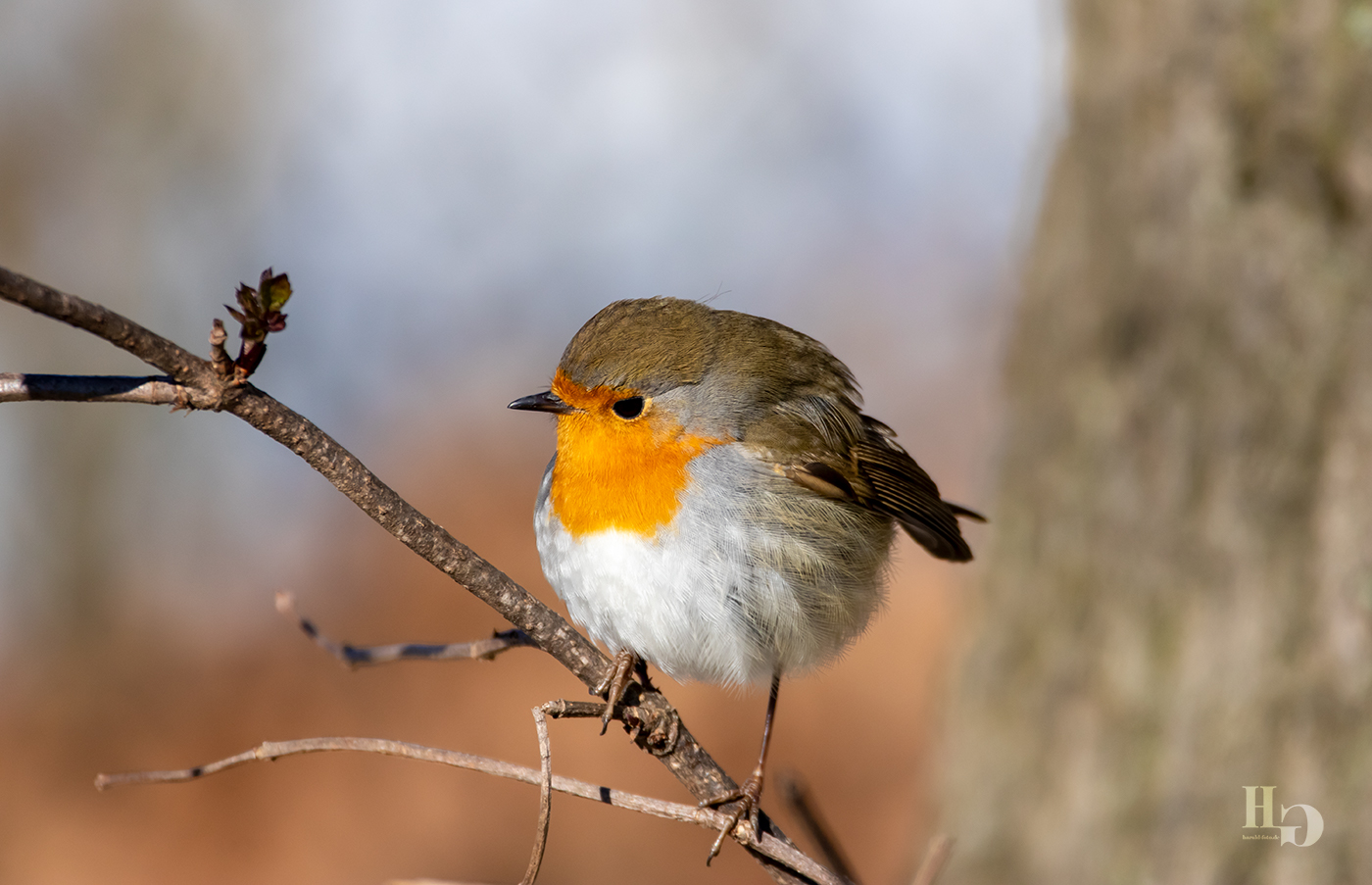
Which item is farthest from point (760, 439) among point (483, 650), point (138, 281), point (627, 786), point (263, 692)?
point (138, 281)

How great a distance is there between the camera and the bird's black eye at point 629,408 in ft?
6.76

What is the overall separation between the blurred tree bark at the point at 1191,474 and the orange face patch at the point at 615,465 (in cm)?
174

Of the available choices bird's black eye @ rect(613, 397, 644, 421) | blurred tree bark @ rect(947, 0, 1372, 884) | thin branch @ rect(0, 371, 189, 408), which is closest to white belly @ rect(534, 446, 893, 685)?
bird's black eye @ rect(613, 397, 644, 421)

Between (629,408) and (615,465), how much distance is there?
0.39 feet

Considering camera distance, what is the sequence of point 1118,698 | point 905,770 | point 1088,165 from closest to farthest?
point 1118,698
point 1088,165
point 905,770

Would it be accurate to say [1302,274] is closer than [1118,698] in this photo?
Yes

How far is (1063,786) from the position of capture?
3.38 meters

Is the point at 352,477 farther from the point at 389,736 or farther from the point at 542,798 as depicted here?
the point at 389,736

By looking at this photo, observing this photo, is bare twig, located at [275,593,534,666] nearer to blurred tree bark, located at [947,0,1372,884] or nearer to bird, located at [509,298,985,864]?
bird, located at [509,298,985,864]

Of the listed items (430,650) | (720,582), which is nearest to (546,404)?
(720,582)

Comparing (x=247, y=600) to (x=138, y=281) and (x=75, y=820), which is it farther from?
(x=138, y=281)

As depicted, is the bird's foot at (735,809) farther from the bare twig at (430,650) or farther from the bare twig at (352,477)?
the bare twig at (430,650)

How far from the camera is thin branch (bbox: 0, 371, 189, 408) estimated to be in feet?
3.17

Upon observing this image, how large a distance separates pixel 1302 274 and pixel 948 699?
81.4 inches
